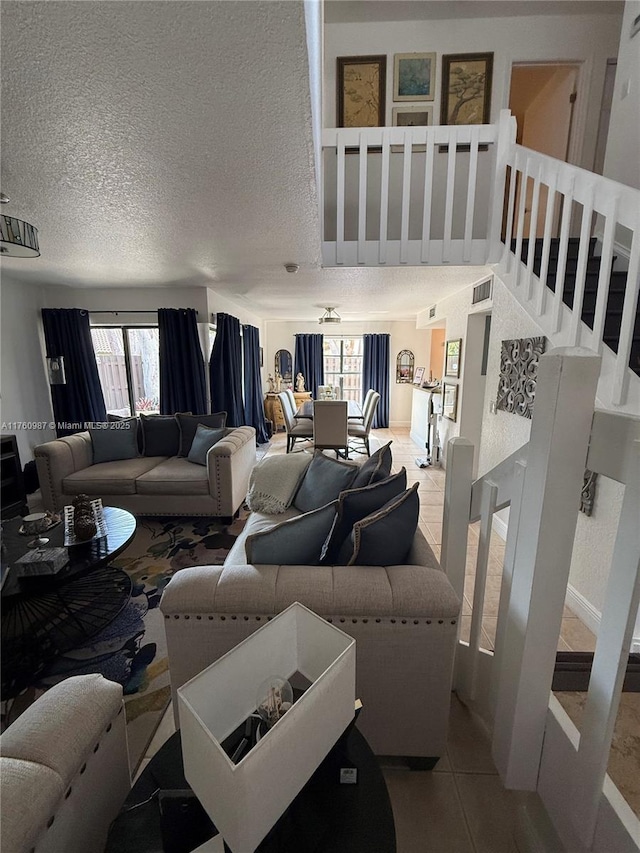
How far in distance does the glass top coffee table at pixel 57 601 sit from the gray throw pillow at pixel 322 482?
995 millimetres

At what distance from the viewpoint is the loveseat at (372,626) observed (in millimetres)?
1101

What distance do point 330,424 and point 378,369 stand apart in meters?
3.21

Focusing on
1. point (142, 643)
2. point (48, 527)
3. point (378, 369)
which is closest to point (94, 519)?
point (48, 527)

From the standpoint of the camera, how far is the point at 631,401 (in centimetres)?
165

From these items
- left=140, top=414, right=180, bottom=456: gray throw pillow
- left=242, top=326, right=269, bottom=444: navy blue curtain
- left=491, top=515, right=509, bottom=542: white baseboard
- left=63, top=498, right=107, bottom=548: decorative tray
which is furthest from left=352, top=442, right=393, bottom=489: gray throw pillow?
left=242, top=326, right=269, bottom=444: navy blue curtain

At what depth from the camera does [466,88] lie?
3.28 m

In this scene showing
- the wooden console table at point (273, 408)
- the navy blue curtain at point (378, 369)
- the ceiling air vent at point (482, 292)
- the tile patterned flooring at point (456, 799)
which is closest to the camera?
the tile patterned flooring at point (456, 799)

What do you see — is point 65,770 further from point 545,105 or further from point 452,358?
point 545,105

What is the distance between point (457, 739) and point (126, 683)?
1.37 meters

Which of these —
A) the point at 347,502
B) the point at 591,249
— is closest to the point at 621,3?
the point at 591,249

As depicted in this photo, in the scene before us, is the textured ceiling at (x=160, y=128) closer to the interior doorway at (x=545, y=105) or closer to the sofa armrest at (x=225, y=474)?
the sofa armrest at (x=225, y=474)

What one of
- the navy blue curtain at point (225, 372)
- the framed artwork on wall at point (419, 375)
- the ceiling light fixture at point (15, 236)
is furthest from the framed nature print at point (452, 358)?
the ceiling light fixture at point (15, 236)

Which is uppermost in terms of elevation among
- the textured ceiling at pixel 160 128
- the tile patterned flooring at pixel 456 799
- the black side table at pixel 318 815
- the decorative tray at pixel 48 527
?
the textured ceiling at pixel 160 128

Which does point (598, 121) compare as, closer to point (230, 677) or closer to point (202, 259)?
point (202, 259)
